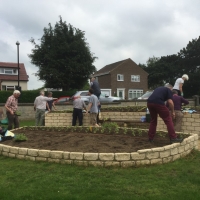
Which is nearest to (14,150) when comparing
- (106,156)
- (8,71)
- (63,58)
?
(106,156)

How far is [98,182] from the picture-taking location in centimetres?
429

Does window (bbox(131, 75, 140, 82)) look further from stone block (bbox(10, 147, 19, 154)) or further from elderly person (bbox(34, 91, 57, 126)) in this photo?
stone block (bbox(10, 147, 19, 154))

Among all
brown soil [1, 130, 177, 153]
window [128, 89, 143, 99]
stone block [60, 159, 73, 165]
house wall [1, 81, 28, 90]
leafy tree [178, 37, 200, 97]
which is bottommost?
stone block [60, 159, 73, 165]

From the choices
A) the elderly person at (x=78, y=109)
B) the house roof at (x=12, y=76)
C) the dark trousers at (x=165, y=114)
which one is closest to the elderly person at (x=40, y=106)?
the elderly person at (x=78, y=109)

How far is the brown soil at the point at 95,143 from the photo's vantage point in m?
5.71

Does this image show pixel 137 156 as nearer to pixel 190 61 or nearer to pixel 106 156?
pixel 106 156

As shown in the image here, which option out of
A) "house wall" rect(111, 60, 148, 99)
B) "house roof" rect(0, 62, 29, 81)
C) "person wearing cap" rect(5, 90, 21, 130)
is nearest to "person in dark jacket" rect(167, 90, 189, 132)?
"person wearing cap" rect(5, 90, 21, 130)

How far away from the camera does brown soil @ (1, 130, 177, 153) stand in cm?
571

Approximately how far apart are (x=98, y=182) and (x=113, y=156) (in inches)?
33.8

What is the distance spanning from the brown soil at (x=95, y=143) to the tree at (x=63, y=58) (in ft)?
74.7

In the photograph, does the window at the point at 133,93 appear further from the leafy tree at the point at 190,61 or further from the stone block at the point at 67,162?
the stone block at the point at 67,162

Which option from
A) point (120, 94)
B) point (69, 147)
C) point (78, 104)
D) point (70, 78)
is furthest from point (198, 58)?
point (69, 147)

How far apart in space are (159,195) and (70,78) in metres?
26.9

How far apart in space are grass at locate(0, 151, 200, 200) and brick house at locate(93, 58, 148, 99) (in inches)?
1571
